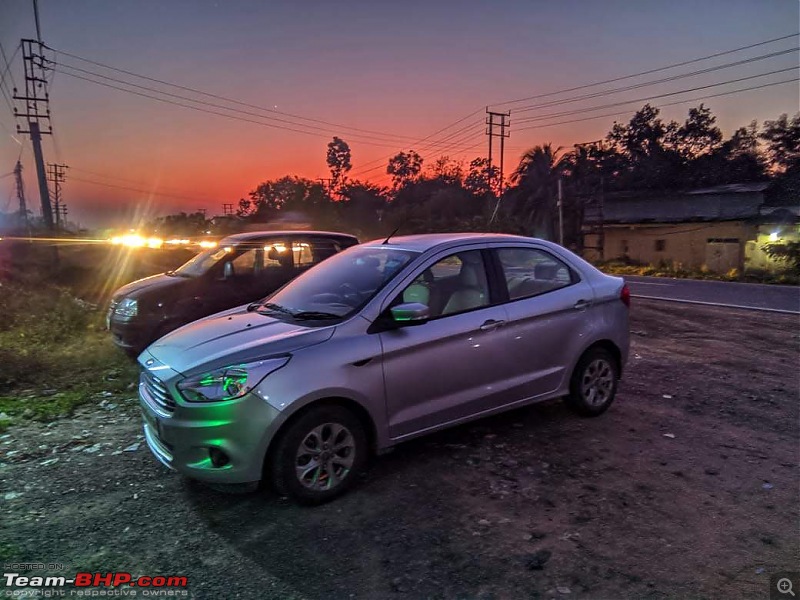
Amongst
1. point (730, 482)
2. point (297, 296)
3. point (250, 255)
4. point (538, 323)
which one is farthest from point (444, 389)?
point (250, 255)

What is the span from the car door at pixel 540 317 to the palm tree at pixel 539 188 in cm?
3691

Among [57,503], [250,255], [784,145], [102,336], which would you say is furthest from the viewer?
[784,145]

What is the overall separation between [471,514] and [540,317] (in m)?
1.81

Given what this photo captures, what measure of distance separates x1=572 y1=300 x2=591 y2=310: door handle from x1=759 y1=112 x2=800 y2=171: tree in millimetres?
40849

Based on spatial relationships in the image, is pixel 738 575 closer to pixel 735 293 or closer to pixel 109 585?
pixel 109 585

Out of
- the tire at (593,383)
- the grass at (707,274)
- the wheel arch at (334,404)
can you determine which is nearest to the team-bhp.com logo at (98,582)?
the wheel arch at (334,404)

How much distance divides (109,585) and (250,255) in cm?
542

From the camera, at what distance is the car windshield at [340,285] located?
3.97m

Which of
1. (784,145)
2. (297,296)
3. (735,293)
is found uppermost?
(784,145)

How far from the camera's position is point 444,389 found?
13.0ft

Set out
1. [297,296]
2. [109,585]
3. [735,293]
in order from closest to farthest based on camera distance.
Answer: [109,585] < [297,296] < [735,293]

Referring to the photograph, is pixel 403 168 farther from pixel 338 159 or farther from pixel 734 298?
pixel 734 298

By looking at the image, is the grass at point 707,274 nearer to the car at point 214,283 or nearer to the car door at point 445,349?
the car at point 214,283

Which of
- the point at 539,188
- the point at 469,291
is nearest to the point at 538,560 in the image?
the point at 469,291
